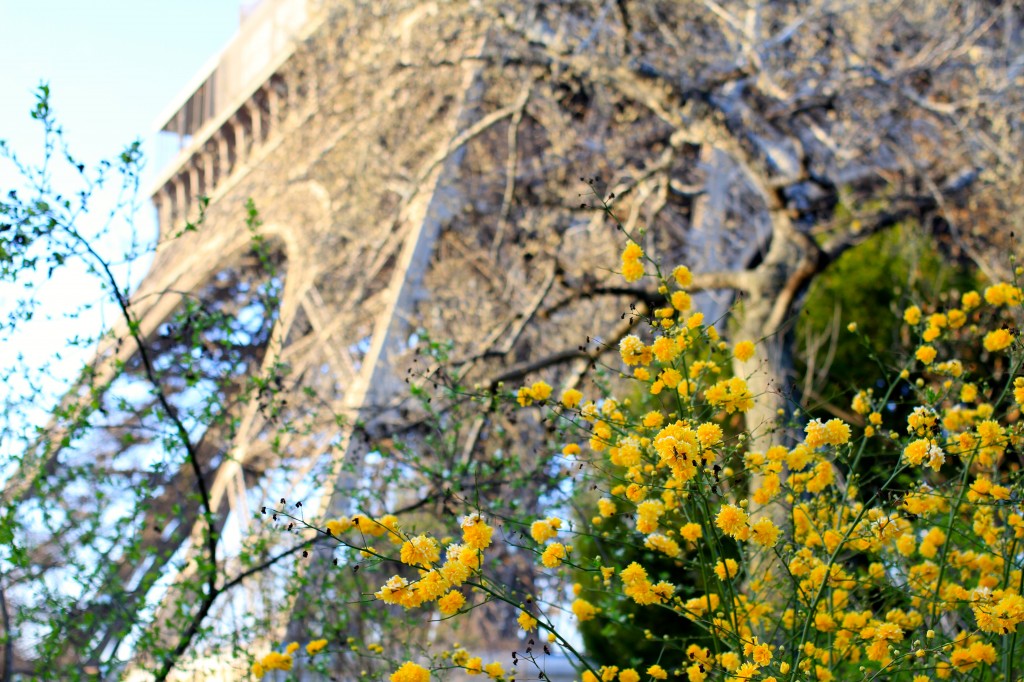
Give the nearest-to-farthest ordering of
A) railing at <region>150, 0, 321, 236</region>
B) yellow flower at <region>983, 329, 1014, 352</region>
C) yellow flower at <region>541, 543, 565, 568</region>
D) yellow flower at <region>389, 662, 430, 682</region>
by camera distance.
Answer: yellow flower at <region>389, 662, 430, 682</region> < yellow flower at <region>541, 543, 565, 568</region> < yellow flower at <region>983, 329, 1014, 352</region> < railing at <region>150, 0, 321, 236</region>

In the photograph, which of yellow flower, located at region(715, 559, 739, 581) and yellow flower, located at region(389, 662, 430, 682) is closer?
yellow flower, located at region(389, 662, 430, 682)

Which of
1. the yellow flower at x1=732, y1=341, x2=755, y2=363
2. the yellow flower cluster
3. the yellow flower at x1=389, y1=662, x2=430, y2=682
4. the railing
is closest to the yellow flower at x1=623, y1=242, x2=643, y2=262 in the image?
the yellow flower cluster

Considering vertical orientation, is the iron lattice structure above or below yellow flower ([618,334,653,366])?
above

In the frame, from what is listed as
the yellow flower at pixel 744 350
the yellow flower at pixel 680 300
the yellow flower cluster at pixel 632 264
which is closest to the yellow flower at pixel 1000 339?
the yellow flower at pixel 744 350

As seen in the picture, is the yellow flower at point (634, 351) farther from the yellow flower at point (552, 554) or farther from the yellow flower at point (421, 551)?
the yellow flower at point (421, 551)

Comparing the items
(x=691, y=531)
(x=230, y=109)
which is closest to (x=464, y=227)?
(x=230, y=109)

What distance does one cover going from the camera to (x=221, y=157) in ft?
57.9

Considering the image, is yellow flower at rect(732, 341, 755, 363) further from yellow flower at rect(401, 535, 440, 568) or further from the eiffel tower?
the eiffel tower

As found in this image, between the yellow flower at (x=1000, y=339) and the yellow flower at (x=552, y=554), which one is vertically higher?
the yellow flower at (x=1000, y=339)

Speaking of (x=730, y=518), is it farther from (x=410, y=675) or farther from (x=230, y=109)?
(x=230, y=109)

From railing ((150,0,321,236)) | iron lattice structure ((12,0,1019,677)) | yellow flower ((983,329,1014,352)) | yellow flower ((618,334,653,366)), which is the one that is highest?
railing ((150,0,321,236))

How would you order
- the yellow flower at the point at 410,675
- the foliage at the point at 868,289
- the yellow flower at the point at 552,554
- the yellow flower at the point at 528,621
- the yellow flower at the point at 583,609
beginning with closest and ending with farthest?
the yellow flower at the point at 410,675 → the yellow flower at the point at 552,554 → the yellow flower at the point at 528,621 → the yellow flower at the point at 583,609 → the foliage at the point at 868,289

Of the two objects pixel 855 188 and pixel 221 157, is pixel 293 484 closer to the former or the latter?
pixel 855 188

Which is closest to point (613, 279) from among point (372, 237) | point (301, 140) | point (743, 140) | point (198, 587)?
point (743, 140)
